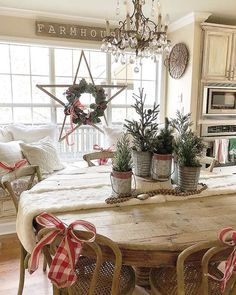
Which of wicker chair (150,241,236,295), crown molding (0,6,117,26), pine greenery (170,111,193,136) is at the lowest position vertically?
wicker chair (150,241,236,295)

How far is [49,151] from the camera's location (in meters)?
3.25

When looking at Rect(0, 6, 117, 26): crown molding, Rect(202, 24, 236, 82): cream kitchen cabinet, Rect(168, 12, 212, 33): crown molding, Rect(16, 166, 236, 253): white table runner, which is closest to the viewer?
Rect(16, 166, 236, 253): white table runner

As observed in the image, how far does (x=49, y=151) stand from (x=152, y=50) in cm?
173

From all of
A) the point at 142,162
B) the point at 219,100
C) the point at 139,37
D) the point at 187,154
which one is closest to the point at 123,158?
the point at 142,162

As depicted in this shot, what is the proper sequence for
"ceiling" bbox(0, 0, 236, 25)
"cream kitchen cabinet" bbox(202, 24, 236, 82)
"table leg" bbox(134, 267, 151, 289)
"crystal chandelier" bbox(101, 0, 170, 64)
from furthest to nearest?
"cream kitchen cabinet" bbox(202, 24, 236, 82) → "ceiling" bbox(0, 0, 236, 25) → "crystal chandelier" bbox(101, 0, 170, 64) → "table leg" bbox(134, 267, 151, 289)

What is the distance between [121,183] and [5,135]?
2.31m

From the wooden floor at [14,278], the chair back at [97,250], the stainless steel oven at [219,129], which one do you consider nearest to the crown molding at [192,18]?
the stainless steel oven at [219,129]

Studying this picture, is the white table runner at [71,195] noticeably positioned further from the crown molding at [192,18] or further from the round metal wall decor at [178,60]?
the crown molding at [192,18]

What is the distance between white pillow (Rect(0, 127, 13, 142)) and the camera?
3.35 m

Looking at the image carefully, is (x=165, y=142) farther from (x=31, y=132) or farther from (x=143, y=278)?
(x=31, y=132)

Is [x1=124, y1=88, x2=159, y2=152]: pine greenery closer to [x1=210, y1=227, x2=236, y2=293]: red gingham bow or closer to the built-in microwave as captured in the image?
[x1=210, y1=227, x2=236, y2=293]: red gingham bow

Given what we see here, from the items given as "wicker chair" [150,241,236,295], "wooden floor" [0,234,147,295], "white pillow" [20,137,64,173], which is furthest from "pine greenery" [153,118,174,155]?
"white pillow" [20,137,64,173]

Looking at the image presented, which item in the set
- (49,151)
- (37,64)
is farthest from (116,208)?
(37,64)

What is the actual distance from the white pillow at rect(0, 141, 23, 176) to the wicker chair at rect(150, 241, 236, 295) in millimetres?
2059
